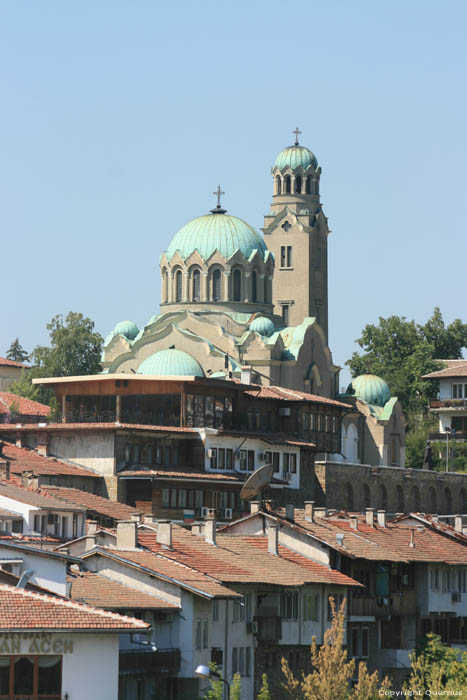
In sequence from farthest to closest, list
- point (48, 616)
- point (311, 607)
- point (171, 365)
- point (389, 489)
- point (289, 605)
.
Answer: point (389, 489)
point (171, 365)
point (311, 607)
point (289, 605)
point (48, 616)

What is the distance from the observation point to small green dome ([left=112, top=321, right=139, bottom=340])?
110 m

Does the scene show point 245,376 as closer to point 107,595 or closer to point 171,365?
point 171,365

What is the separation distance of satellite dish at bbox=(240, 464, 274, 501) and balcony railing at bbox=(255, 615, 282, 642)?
18.1 metres

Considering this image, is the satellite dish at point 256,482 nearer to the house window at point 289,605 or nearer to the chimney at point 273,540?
the chimney at point 273,540

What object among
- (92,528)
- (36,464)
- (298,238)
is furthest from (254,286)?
(92,528)

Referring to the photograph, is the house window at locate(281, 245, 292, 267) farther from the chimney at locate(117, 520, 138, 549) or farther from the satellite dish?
the chimney at locate(117, 520, 138, 549)

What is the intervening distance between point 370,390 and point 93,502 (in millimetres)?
50502

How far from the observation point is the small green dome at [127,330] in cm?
11025

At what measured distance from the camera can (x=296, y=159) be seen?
5025 inches

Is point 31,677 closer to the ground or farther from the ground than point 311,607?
closer to the ground

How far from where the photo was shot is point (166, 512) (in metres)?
74.0

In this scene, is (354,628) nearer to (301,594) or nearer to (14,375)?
(301,594)

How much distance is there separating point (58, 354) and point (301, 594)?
73.2 metres

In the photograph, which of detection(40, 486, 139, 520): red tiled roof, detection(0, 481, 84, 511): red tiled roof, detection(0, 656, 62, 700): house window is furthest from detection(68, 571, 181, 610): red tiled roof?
detection(40, 486, 139, 520): red tiled roof
